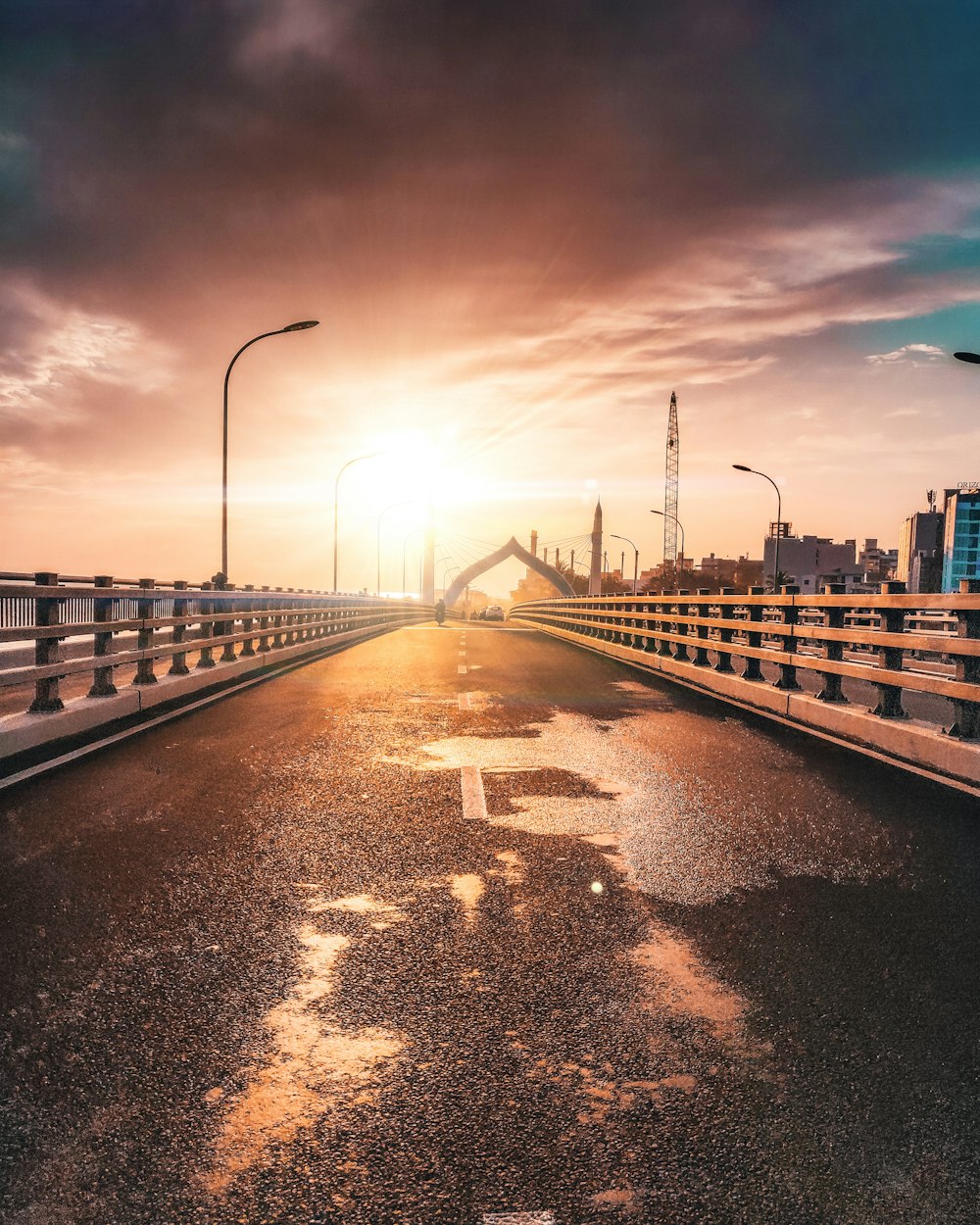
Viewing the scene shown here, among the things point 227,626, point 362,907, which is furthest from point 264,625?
point 362,907

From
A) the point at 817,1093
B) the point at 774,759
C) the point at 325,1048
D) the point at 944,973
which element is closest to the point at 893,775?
the point at 774,759

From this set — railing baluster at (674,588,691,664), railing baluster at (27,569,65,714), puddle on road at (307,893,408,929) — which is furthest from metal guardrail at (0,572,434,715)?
railing baluster at (674,588,691,664)

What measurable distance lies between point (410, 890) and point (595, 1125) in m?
2.23

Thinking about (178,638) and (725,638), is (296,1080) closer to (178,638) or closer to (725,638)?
(178,638)

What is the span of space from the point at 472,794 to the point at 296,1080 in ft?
13.5

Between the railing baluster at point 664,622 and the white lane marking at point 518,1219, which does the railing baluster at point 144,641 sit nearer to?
the railing baluster at point 664,622

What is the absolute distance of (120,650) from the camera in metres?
16.0

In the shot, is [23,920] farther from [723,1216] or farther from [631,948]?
[723,1216]

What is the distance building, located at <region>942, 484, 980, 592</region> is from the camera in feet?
611

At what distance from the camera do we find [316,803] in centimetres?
682

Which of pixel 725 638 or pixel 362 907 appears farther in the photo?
pixel 725 638

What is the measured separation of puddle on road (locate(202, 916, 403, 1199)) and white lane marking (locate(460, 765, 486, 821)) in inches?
109

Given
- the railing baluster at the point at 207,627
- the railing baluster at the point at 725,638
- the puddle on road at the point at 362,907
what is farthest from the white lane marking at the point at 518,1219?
the railing baluster at the point at 207,627

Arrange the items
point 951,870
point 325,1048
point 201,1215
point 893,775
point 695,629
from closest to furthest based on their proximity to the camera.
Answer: point 201,1215 → point 325,1048 → point 951,870 → point 893,775 → point 695,629
